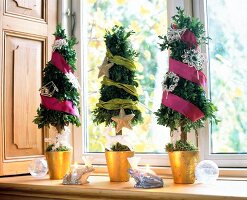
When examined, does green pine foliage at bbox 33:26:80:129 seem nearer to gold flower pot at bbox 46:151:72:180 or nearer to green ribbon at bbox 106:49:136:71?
gold flower pot at bbox 46:151:72:180

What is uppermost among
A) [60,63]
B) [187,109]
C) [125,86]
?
[60,63]

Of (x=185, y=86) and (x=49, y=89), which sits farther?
(x=49, y=89)

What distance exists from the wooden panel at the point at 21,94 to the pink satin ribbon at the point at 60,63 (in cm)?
21

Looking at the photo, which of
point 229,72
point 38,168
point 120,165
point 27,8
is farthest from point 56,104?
point 229,72

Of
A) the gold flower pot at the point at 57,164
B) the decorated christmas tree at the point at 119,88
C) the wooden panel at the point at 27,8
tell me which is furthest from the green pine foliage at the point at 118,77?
the wooden panel at the point at 27,8

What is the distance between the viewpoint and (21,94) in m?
1.93

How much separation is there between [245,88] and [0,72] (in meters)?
1.08

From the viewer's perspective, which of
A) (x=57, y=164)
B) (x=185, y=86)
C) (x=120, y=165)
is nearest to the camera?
(x=185, y=86)

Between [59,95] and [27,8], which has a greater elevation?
[27,8]

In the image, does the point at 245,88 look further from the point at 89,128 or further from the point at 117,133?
the point at 89,128

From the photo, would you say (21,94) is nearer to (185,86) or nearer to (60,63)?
(60,63)

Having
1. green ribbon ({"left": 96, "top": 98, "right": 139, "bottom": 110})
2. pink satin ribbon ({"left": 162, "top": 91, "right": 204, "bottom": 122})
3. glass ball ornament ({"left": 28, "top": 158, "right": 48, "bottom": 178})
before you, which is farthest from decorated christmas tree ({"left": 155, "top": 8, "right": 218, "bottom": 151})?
glass ball ornament ({"left": 28, "top": 158, "right": 48, "bottom": 178})

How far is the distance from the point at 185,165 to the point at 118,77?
442mm

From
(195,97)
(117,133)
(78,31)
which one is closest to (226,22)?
(195,97)
